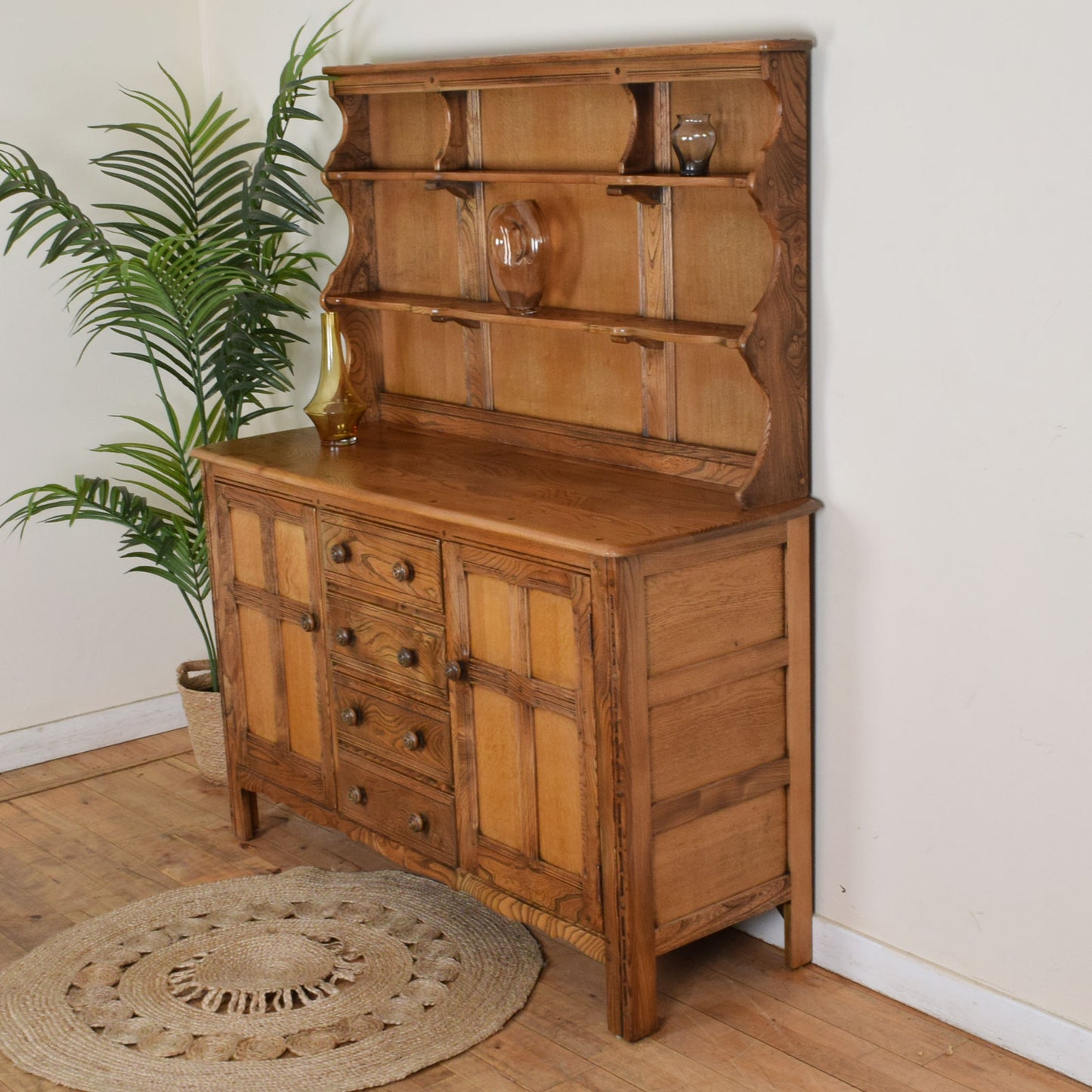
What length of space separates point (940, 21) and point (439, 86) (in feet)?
3.81

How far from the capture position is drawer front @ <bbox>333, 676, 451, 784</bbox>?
3041 millimetres

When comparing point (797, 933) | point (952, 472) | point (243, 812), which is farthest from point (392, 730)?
point (952, 472)

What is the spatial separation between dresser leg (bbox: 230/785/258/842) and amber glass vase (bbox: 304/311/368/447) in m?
0.92

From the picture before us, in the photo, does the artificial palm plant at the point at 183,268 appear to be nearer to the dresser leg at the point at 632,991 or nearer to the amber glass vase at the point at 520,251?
the amber glass vase at the point at 520,251

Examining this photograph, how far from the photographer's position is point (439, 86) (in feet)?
10.4

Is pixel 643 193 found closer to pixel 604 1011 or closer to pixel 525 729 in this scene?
pixel 525 729

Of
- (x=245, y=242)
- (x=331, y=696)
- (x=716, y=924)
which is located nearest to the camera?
(x=716, y=924)

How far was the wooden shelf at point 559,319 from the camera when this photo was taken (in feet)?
9.03

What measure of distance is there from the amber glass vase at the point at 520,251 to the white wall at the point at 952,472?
41 centimetres

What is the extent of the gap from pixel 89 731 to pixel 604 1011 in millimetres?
2111

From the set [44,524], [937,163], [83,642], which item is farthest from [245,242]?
[937,163]

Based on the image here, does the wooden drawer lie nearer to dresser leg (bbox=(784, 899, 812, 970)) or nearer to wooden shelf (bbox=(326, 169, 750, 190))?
dresser leg (bbox=(784, 899, 812, 970))

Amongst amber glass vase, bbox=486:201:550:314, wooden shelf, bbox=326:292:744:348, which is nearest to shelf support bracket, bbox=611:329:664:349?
wooden shelf, bbox=326:292:744:348

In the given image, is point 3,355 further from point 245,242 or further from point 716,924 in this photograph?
point 716,924
